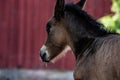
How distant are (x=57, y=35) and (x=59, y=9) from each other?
53 cm

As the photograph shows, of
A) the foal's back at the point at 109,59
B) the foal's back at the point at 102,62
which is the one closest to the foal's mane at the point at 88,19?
the foal's back at the point at 102,62

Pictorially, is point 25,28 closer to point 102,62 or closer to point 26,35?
point 26,35

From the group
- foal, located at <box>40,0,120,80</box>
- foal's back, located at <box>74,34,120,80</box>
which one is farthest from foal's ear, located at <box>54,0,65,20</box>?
foal's back, located at <box>74,34,120,80</box>

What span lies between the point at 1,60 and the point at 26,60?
0.83 meters

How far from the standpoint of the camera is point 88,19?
33.6ft

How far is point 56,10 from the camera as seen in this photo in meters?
10.3

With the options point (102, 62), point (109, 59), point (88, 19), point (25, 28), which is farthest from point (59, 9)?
point (25, 28)

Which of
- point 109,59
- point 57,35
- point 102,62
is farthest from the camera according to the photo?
point 57,35

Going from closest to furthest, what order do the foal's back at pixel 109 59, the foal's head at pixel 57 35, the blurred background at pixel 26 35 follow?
the foal's back at pixel 109 59
the foal's head at pixel 57 35
the blurred background at pixel 26 35

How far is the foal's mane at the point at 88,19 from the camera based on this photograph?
10.0 m

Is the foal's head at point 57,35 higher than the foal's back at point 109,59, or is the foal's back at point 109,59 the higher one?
the foal's back at point 109,59

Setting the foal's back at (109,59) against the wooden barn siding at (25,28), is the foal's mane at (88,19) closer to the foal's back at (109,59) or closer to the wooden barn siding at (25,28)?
the foal's back at (109,59)

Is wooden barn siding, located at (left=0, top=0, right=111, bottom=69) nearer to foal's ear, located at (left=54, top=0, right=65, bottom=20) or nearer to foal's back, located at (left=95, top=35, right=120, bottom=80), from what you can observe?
foal's ear, located at (left=54, top=0, right=65, bottom=20)

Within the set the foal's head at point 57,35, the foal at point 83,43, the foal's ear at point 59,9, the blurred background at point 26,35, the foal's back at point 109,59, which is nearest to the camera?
the foal's back at point 109,59
